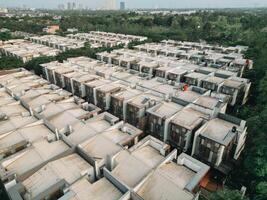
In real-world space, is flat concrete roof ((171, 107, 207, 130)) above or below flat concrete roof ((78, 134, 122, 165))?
Answer: above

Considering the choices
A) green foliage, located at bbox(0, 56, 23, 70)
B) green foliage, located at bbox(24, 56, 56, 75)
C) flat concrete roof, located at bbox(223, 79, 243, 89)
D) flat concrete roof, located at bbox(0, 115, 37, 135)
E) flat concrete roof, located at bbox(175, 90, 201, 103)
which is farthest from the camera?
green foliage, located at bbox(24, 56, 56, 75)

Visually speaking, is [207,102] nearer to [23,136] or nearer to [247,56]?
[23,136]

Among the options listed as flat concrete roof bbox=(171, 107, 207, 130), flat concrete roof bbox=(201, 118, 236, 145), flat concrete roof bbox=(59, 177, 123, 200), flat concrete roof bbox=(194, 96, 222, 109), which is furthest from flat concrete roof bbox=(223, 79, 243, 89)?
flat concrete roof bbox=(59, 177, 123, 200)

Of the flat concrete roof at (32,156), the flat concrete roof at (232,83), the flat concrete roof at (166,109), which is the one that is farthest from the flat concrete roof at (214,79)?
the flat concrete roof at (32,156)

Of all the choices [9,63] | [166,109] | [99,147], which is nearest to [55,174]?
[99,147]

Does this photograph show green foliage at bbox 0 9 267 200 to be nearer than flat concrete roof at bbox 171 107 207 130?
Yes

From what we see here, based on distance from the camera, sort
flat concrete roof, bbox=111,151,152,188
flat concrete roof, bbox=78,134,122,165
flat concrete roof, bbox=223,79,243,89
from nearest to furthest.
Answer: flat concrete roof, bbox=111,151,152,188 → flat concrete roof, bbox=78,134,122,165 → flat concrete roof, bbox=223,79,243,89

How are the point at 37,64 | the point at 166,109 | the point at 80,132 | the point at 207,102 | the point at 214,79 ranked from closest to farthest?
the point at 80,132, the point at 166,109, the point at 207,102, the point at 214,79, the point at 37,64

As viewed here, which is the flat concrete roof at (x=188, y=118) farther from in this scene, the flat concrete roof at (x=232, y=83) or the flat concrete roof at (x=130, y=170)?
the flat concrete roof at (x=232, y=83)

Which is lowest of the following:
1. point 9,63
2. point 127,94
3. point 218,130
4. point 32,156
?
point 32,156

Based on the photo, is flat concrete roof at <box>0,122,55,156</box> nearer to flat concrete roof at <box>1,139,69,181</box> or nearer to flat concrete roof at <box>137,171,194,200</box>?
flat concrete roof at <box>1,139,69,181</box>

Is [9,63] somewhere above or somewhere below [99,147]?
above

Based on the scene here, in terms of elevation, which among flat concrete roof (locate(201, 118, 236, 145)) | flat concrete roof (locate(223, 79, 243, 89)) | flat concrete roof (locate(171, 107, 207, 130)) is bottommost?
flat concrete roof (locate(201, 118, 236, 145))
